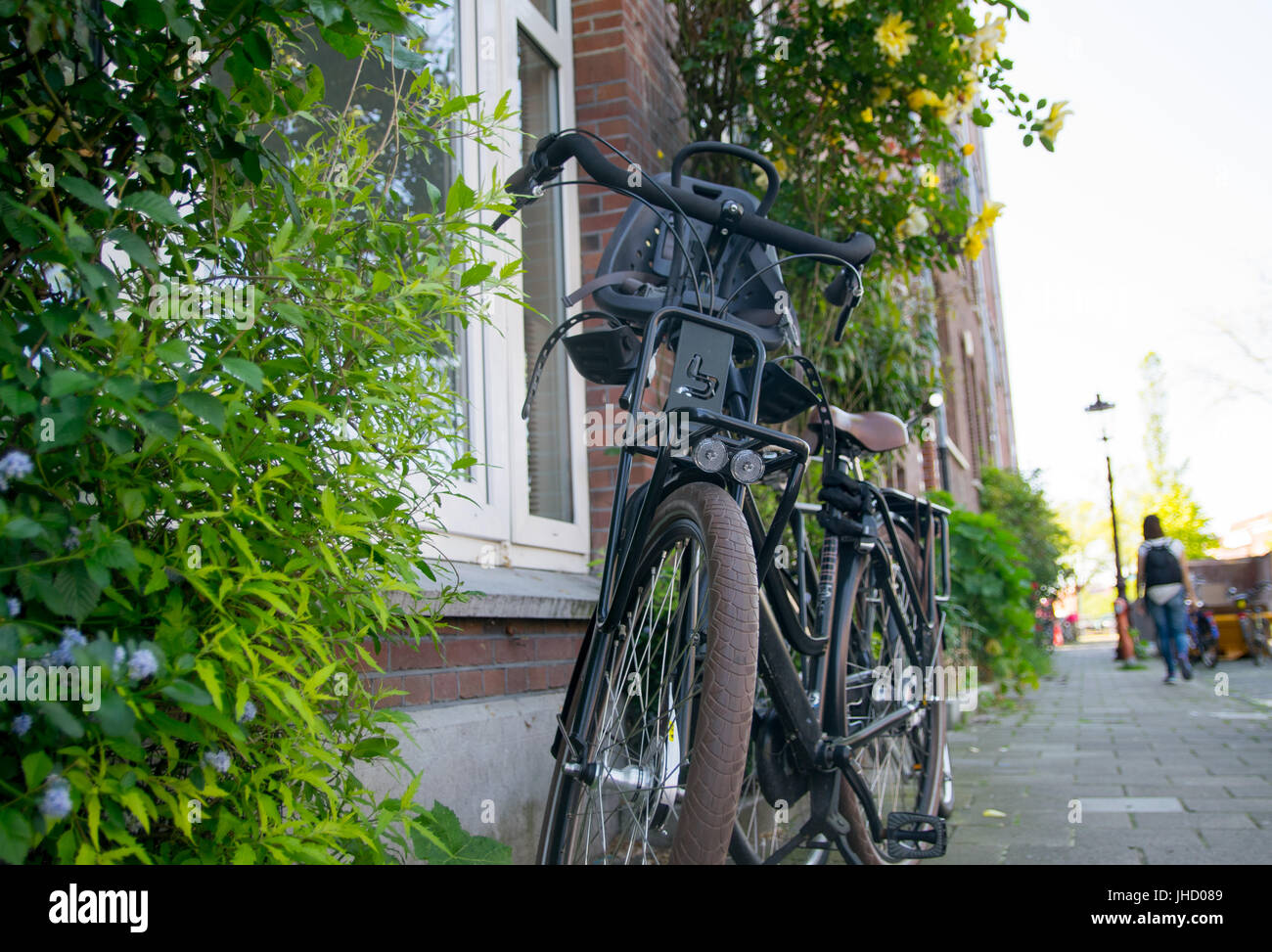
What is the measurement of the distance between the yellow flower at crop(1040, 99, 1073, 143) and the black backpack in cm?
721

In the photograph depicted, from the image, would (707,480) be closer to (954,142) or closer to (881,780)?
(881,780)

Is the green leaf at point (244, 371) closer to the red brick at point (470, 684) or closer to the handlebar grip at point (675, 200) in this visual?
the handlebar grip at point (675, 200)

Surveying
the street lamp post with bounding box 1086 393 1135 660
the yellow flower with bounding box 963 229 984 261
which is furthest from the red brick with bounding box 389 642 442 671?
the street lamp post with bounding box 1086 393 1135 660

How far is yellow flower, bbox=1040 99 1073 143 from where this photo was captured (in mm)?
4246

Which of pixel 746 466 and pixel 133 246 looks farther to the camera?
pixel 746 466

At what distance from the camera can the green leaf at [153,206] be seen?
1170 millimetres

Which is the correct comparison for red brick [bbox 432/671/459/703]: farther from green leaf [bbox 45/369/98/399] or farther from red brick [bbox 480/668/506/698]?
green leaf [bbox 45/369/98/399]

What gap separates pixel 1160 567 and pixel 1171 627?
28.8 inches

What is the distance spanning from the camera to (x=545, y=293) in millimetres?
3949

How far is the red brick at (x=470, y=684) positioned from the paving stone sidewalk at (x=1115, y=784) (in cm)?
150

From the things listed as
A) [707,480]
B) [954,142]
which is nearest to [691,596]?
[707,480]

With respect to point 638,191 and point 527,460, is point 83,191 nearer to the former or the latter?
point 638,191

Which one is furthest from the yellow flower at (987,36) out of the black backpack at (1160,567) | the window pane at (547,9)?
the black backpack at (1160,567)

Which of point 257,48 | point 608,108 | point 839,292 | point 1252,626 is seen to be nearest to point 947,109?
point 608,108
